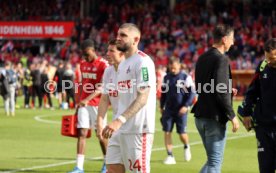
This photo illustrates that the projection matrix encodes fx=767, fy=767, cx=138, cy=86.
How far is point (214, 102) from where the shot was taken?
10078 millimetres

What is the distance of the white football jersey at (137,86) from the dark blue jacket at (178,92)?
6.69 meters

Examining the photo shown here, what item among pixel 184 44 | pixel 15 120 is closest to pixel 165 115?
pixel 15 120

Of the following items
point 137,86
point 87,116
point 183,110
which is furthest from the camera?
point 183,110

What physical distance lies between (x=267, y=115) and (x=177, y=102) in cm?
611

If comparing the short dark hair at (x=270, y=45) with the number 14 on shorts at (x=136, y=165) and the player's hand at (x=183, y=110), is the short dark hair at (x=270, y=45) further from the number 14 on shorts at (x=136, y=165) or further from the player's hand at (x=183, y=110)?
the player's hand at (x=183, y=110)

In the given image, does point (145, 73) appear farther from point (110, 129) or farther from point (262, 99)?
point (262, 99)

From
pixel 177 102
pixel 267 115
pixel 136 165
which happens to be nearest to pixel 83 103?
pixel 177 102

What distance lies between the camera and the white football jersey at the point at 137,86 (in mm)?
8664

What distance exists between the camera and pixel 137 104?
848 cm

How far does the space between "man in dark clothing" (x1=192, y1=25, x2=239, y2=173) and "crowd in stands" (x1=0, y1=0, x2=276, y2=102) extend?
1240 inches

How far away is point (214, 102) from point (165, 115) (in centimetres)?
571

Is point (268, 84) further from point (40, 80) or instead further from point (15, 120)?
point (40, 80)

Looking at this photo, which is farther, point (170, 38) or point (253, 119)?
point (170, 38)

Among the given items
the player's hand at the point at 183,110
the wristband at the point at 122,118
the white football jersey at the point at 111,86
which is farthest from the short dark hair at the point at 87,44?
the wristband at the point at 122,118
